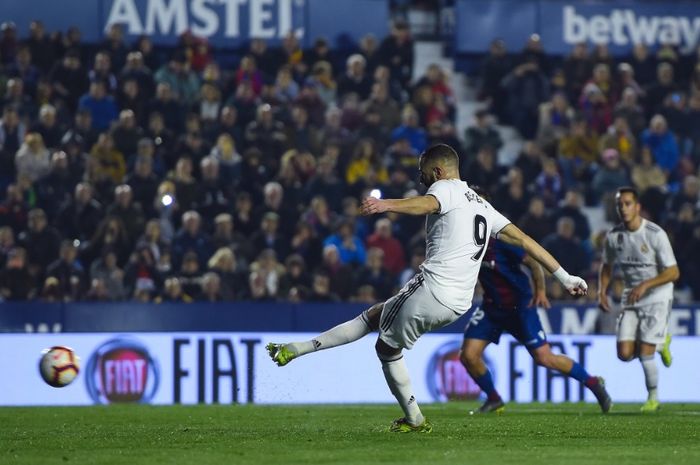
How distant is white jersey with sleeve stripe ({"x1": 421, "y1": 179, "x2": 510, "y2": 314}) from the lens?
10391 mm

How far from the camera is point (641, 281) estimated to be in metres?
14.8

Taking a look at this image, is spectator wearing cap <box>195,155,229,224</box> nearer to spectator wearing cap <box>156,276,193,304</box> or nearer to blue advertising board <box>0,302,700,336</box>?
spectator wearing cap <box>156,276,193,304</box>

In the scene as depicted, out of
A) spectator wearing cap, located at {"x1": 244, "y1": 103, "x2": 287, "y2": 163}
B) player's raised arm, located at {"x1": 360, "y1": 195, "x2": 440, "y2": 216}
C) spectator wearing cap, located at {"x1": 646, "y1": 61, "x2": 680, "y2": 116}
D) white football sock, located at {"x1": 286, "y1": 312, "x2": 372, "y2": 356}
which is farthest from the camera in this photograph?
spectator wearing cap, located at {"x1": 646, "y1": 61, "x2": 680, "y2": 116}

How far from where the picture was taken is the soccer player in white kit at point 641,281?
48.0 feet

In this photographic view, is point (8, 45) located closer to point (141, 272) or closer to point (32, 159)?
point (32, 159)

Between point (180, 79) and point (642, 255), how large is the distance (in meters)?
10.4

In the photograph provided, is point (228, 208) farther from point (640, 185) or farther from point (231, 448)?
point (231, 448)

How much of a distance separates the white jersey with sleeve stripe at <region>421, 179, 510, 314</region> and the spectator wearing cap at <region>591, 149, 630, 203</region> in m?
13.5

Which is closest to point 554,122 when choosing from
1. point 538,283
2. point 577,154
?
point 577,154

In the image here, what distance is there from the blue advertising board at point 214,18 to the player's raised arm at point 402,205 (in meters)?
15.0

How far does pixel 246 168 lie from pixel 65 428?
9.88 m

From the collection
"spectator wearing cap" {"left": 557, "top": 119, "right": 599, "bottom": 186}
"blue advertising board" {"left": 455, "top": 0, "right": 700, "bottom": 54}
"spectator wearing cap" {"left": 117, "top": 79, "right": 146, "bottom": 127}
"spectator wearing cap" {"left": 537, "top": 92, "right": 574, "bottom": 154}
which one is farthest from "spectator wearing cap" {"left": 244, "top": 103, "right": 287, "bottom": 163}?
"blue advertising board" {"left": 455, "top": 0, "right": 700, "bottom": 54}

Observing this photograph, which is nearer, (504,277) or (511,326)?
(504,277)

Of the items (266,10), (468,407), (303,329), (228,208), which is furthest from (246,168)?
(468,407)
